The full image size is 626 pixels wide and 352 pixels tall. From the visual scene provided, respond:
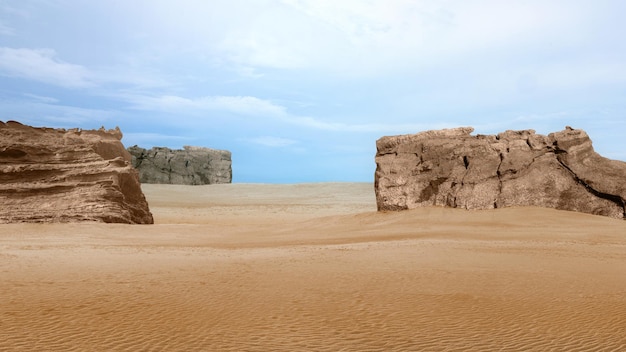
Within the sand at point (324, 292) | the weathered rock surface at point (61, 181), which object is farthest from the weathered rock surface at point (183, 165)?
the sand at point (324, 292)

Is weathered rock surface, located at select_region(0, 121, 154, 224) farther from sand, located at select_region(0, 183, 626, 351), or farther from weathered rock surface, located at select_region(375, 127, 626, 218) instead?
weathered rock surface, located at select_region(375, 127, 626, 218)

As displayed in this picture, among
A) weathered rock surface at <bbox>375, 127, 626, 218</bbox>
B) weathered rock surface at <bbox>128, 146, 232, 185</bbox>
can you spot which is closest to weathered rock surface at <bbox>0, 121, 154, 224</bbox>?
weathered rock surface at <bbox>375, 127, 626, 218</bbox>

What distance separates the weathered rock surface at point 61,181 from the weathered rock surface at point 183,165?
118 ft

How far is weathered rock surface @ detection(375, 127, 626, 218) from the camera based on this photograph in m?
14.8

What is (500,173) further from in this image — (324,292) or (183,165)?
(183,165)

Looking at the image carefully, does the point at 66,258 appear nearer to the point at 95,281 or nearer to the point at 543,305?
the point at 95,281

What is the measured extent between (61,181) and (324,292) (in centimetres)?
1299

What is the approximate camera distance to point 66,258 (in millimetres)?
9000

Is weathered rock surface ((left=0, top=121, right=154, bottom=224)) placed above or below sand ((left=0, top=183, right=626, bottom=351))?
above

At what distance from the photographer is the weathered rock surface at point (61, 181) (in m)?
15.7

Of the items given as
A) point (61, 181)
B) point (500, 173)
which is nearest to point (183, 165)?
point (61, 181)

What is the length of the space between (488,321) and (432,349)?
3.70 feet

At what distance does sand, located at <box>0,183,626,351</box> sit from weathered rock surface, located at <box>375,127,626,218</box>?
74.1 inches

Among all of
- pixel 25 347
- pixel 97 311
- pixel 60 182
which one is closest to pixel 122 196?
pixel 60 182
